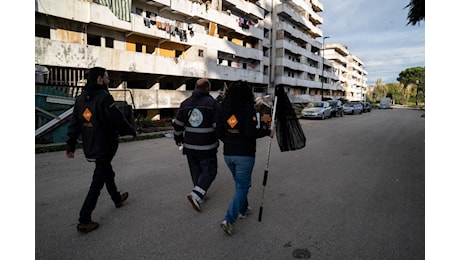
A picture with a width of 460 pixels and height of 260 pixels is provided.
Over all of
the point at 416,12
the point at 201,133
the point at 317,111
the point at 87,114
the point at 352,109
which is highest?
the point at 416,12

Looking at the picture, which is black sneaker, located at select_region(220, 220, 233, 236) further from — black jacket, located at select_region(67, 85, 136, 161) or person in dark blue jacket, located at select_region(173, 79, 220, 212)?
black jacket, located at select_region(67, 85, 136, 161)

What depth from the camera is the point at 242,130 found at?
10.9 feet

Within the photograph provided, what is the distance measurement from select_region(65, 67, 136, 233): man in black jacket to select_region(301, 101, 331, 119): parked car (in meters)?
21.3

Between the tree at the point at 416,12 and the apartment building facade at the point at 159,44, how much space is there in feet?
33.8

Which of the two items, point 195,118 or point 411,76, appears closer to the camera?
point 195,118

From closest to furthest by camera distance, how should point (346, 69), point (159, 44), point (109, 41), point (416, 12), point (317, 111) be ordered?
point (416, 12) → point (109, 41) → point (159, 44) → point (317, 111) → point (346, 69)

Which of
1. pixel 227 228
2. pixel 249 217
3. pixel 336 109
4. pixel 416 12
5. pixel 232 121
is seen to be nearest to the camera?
pixel 227 228

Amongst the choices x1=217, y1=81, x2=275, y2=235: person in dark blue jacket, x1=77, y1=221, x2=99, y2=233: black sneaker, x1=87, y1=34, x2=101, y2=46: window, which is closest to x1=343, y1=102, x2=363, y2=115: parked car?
x1=87, y1=34, x2=101, y2=46: window

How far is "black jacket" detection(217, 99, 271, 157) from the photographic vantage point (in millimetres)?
3270

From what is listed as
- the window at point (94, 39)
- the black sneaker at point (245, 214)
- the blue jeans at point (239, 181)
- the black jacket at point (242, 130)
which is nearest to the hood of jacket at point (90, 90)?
the black jacket at point (242, 130)

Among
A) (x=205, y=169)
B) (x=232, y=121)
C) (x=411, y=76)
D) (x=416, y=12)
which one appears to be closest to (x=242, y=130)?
(x=232, y=121)

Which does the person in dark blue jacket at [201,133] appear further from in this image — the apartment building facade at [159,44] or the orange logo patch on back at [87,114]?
the apartment building facade at [159,44]

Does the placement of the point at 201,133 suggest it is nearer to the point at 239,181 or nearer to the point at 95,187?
the point at 239,181

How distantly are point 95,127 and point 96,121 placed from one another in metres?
0.08
